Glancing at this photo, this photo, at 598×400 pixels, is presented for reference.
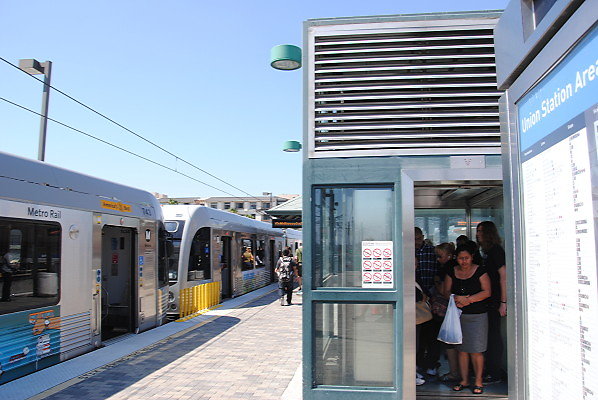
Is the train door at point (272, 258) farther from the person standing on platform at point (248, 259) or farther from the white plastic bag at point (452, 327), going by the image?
the white plastic bag at point (452, 327)

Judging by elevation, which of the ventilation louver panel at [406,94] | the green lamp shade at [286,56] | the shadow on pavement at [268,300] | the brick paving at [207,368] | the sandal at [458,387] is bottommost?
the shadow on pavement at [268,300]

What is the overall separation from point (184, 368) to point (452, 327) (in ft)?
12.0

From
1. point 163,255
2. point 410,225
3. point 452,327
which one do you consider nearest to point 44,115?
point 163,255

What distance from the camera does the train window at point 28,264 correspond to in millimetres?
5586

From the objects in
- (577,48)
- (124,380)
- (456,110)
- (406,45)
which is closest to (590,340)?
(577,48)

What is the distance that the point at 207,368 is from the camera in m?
6.66

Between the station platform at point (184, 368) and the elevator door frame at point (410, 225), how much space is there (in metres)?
1.63

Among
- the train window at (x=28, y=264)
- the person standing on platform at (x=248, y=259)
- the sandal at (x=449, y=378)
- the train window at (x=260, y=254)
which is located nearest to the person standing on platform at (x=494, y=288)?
the sandal at (x=449, y=378)

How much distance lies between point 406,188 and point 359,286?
36.1 inches

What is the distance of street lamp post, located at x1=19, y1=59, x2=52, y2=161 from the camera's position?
10000mm

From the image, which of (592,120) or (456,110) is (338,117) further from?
(592,120)

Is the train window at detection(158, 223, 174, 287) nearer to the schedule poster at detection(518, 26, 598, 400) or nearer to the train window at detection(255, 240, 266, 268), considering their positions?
the train window at detection(255, 240, 266, 268)

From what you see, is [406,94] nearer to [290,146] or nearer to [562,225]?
[562,225]

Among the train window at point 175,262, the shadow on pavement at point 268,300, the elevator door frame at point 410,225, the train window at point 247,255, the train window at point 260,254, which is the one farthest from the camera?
the train window at point 260,254
